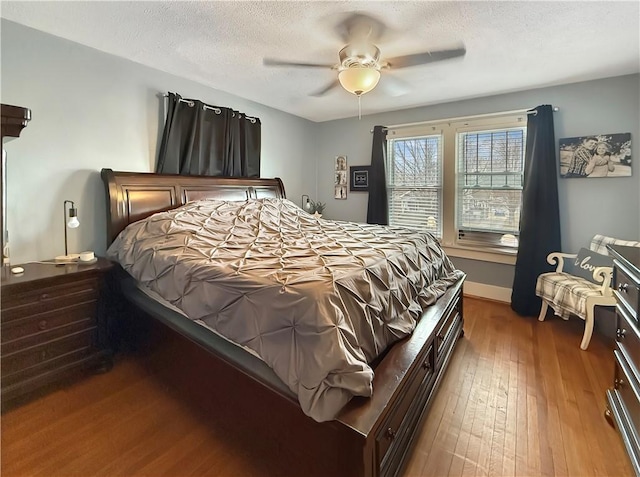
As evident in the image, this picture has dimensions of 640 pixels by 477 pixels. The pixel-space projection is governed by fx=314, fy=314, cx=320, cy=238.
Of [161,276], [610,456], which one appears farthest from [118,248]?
[610,456]

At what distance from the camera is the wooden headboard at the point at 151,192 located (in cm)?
256

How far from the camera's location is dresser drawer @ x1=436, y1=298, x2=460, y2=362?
6.64 ft

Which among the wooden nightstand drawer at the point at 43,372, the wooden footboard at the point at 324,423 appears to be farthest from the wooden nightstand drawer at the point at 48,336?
the wooden footboard at the point at 324,423

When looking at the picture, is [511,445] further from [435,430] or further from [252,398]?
[252,398]

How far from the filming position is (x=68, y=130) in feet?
7.97

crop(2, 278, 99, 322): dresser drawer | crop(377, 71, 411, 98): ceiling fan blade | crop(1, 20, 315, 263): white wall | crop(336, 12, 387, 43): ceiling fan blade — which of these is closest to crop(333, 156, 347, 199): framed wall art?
crop(377, 71, 411, 98): ceiling fan blade

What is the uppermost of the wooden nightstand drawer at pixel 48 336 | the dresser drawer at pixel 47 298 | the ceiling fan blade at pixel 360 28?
the ceiling fan blade at pixel 360 28

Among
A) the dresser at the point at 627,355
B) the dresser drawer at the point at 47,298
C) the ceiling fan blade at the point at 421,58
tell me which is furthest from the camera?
the ceiling fan blade at the point at 421,58

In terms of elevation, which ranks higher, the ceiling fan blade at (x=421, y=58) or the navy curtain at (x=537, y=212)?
the ceiling fan blade at (x=421, y=58)

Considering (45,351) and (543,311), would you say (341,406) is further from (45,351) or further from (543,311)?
(543,311)

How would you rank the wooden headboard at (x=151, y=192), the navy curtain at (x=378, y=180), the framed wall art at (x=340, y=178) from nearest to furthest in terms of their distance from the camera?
1. the wooden headboard at (x=151, y=192)
2. the navy curtain at (x=378, y=180)
3. the framed wall art at (x=340, y=178)

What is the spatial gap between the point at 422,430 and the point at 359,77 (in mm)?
2285

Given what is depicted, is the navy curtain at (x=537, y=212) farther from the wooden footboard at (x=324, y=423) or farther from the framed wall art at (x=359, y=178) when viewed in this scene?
the framed wall art at (x=359, y=178)

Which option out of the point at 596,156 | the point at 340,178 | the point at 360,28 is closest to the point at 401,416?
the point at 360,28
